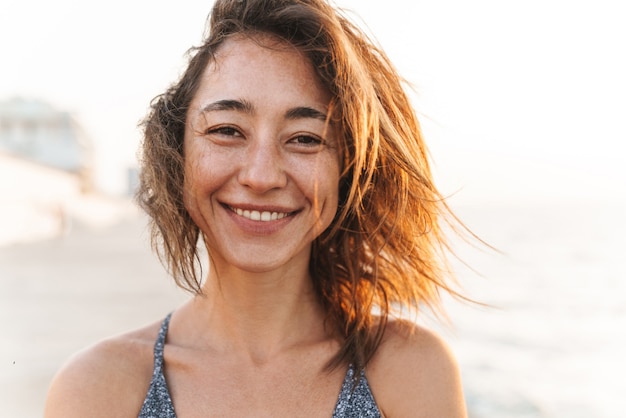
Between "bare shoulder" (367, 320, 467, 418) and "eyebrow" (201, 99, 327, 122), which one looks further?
"bare shoulder" (367, 320, 467, 418)

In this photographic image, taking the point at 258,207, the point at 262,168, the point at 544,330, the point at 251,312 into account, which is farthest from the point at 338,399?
the point at 544,330

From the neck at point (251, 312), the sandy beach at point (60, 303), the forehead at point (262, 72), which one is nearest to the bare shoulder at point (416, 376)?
the neck at point (251, 312)

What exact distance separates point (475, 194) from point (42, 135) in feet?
91.7

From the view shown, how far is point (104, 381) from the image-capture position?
2.37 metres

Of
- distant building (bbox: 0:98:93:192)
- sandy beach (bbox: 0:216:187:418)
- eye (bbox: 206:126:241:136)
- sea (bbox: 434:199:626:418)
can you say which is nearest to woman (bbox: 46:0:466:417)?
eye (bbox: 206:126:241:136)

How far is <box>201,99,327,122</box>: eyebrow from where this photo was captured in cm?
233

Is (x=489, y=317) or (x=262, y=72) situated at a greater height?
(x=262, y=72)

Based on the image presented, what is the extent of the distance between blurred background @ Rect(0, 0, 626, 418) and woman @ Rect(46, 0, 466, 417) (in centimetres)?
23

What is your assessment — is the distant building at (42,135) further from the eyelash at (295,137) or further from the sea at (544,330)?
the eyelash at (295,137)

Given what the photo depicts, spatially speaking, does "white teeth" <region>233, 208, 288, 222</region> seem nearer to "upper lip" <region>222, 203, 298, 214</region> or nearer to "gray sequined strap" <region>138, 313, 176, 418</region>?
"upper lip" <region>222, 203, 298, 214</region>

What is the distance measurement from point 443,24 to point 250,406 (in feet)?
77.1

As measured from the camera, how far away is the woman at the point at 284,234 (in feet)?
7.72

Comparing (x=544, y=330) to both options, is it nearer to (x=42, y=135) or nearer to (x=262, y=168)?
(x=262, y=168)

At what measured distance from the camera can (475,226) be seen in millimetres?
33938
